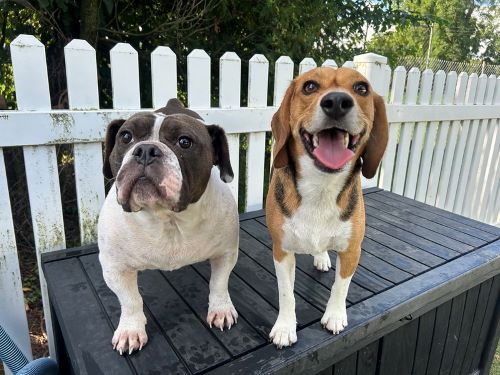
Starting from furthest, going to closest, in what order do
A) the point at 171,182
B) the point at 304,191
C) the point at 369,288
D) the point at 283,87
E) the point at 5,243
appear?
the point at 283,87, the point at 5,243, the point at 369,288, the point at 304,191, the point at 171,182

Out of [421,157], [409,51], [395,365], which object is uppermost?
[409,51]

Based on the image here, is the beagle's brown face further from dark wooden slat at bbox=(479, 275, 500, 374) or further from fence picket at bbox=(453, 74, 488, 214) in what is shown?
fence picket at bbox=(453, 74, 488, 214)

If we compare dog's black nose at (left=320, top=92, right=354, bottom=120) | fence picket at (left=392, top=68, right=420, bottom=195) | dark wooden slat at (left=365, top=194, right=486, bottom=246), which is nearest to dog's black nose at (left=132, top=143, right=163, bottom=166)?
dog's black nose at (left=320, top=92, right=354, bottom=120)

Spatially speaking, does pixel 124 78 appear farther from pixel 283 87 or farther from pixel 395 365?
pixel 395 365

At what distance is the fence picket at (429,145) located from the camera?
405 cm

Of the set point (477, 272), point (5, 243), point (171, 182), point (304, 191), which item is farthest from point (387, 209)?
point (5, 243)

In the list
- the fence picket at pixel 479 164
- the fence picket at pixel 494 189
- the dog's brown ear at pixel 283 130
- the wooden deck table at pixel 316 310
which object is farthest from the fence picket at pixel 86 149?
the fence picket at pixel 494 189

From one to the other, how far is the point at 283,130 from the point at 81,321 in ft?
4.13

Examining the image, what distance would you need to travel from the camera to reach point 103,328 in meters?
1.76

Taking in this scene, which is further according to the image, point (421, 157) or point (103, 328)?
point (421, 157)

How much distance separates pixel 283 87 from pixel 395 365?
212 cm

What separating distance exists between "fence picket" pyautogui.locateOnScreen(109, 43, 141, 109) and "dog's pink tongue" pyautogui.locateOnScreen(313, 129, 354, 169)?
4.82ft

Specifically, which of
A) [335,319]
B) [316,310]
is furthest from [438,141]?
[335,319]

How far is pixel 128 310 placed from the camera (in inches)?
66.2
